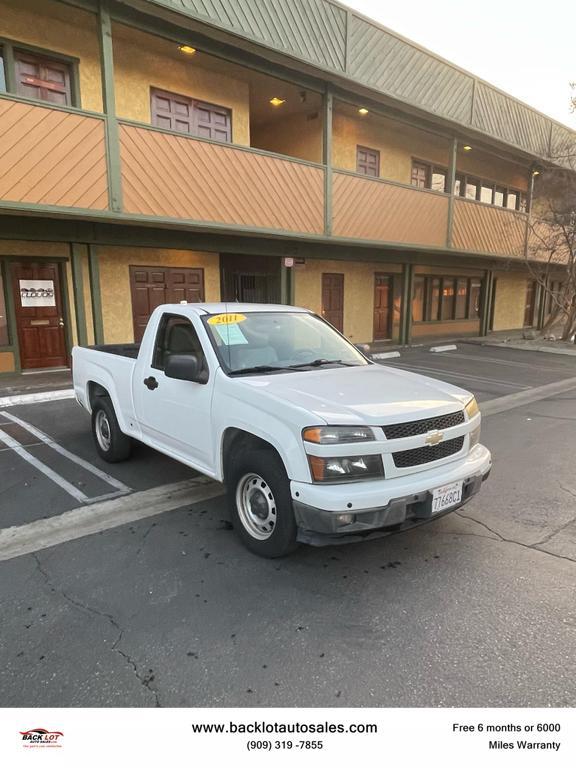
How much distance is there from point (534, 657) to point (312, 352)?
9.03 feet

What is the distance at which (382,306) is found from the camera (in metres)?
17.4

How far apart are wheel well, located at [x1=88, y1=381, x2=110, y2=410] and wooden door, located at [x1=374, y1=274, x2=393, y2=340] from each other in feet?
41.4

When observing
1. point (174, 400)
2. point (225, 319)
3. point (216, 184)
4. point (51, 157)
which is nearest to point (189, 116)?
point (216, 184)

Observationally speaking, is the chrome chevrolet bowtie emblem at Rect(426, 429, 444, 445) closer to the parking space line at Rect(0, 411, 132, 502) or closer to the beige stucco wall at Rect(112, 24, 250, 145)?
the parking space line at Rect(0, 411, 132, 502)

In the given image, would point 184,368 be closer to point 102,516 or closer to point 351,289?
point 102,516

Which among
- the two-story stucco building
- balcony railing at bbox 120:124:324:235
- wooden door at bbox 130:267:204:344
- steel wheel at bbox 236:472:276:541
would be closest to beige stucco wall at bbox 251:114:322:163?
the two-story stucco building

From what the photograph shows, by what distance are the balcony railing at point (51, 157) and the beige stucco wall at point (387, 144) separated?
798 cm

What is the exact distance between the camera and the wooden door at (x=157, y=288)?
1150 centimetres

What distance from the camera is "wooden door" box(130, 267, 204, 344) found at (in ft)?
37.7

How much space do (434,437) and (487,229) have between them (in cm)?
1610

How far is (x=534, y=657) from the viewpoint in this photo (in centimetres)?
259
